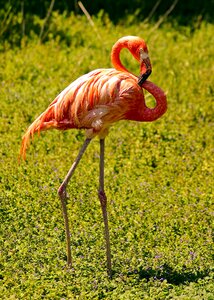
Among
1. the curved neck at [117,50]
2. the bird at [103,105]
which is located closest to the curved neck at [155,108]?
the bird at [103,105]

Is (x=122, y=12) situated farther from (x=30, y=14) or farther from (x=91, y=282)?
(x=91, y=282)

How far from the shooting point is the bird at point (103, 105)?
20.1ft

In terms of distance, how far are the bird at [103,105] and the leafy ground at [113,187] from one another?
33cm

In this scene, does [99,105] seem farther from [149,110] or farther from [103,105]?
[149,110]

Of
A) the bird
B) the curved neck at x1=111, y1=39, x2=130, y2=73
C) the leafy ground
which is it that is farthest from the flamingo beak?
the leafy ground

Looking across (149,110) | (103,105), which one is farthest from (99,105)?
(149,110)

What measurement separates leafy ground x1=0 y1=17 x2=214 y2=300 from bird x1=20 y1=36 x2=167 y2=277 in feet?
1.08

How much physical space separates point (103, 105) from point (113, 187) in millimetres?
Answer: 1795

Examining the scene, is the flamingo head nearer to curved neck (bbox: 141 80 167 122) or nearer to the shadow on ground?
curved neck (bbox: 141 80 167 122)

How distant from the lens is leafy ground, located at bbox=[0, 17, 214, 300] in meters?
6.21

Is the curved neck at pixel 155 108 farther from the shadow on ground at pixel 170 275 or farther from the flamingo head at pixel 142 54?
the shadow on ground at pixel 170 275

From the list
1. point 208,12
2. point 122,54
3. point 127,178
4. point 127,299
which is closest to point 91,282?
point 127,299

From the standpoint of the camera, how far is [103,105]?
241 inches

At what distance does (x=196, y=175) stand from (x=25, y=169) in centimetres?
176
